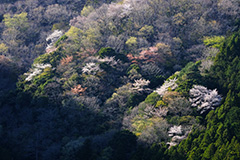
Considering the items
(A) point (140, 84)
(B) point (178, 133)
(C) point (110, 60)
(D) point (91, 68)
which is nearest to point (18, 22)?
(D) point (91, 68)

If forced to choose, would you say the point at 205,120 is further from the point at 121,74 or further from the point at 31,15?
the point at 31,15

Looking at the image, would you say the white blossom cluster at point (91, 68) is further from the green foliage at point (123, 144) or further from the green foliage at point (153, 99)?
the green foliage at point (123, 144)

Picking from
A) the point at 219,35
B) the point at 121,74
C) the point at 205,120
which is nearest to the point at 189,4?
the point at 219,35

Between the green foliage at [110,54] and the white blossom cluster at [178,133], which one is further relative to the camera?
the green foliage at [110,54]

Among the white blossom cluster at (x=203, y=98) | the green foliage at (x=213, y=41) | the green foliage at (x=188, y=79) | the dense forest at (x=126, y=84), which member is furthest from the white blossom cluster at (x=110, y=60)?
the green foliage at (x=213, y=41)

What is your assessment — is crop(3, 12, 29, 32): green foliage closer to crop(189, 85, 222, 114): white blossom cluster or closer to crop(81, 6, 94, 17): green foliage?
crop(81, 6, 94, 17): green foliage
